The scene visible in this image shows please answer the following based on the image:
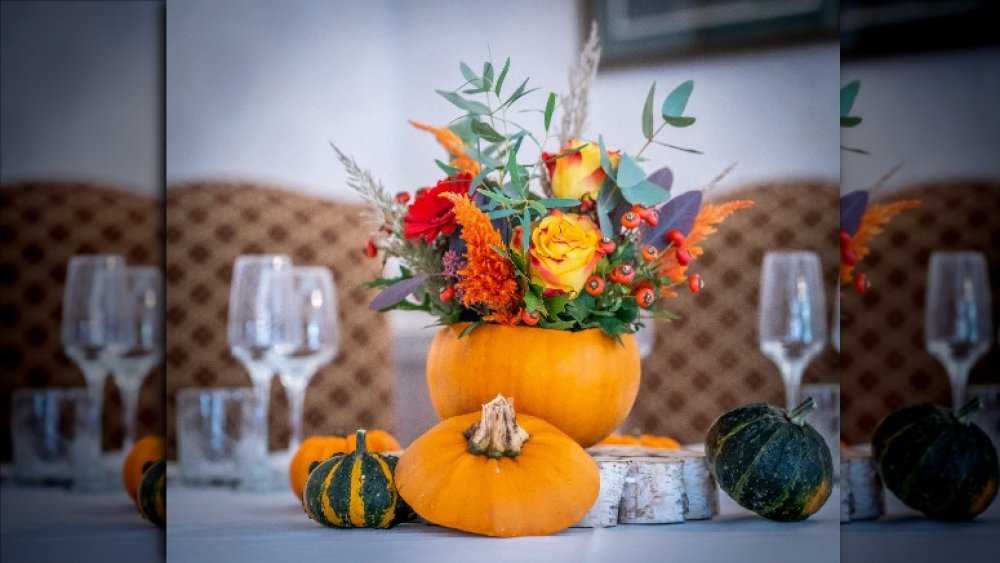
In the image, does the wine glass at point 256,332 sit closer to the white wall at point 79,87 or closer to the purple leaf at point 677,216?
the white wall at point 79,87

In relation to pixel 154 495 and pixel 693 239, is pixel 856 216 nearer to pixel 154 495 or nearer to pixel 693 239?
pixel 693 239

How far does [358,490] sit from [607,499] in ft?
0.62

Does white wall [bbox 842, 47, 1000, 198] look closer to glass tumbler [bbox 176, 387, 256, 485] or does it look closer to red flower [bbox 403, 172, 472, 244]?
red flower [bbox 403, 172, 472, 244]

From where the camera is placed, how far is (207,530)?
81 cm

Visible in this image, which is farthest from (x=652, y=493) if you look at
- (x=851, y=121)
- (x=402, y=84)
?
(x=402, y=84)

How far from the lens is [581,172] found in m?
0.81

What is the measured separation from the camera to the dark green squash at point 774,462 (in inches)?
29.5

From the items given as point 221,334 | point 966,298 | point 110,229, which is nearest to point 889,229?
point 966,298

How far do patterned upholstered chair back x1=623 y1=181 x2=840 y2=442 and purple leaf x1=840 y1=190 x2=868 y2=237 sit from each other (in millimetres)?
1209

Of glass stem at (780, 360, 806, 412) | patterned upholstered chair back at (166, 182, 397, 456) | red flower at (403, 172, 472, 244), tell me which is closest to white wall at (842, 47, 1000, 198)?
red flower at (403, 172, 472, 244)

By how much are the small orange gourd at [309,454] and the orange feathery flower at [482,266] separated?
8.1 inches

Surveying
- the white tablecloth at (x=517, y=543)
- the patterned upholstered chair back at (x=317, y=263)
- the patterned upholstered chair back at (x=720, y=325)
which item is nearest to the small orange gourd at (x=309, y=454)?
the white tablecloth at (x=517, y=543)

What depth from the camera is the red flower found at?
798 mm

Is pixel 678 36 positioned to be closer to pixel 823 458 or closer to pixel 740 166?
pixel 740 166
